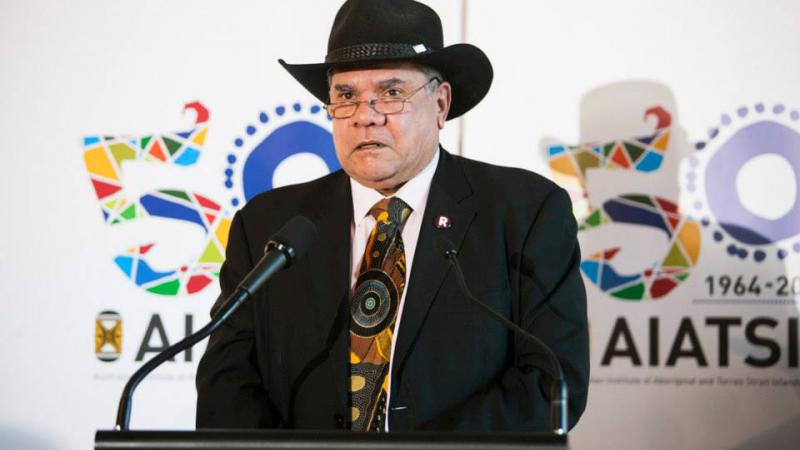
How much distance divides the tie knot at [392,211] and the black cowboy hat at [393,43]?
1.07ft

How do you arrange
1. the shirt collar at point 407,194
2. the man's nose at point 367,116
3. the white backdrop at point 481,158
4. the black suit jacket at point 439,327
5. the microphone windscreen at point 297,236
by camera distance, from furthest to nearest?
the white backdrop at point 481,158 < the shirt collar at point 407,194 < the man's nose at point 367,116 < the black suit jacket at point 439,327 < the microphone windscreen at point 297,236

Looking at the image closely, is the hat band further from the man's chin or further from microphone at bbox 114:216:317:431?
microphone at bbox 114:216:317:431

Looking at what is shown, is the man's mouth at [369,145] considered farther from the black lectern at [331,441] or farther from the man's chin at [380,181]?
the black lectern at [331,441]

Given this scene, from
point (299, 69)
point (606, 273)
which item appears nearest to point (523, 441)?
point (299, 69)

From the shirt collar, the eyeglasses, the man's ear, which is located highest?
the man's ear

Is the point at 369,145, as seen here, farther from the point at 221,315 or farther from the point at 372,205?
the point at 221,315

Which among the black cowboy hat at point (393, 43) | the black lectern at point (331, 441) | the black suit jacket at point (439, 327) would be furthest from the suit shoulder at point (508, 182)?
the black lectern at point (331, 441)

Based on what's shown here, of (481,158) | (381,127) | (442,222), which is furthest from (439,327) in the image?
(481,158)

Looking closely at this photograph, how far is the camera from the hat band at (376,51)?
2.36m

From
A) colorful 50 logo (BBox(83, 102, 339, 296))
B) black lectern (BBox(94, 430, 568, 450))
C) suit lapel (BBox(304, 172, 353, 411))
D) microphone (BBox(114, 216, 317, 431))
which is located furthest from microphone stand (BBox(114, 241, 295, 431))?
colorful 50 logo (BBox(83, 102, 339, 296))

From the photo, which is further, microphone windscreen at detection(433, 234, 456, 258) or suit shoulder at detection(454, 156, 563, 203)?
suit shoulder at detection(454, 156, 563, 203)

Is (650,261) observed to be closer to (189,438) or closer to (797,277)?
(797,277)

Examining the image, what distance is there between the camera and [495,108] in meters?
3.48

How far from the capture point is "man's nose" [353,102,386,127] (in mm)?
2344
